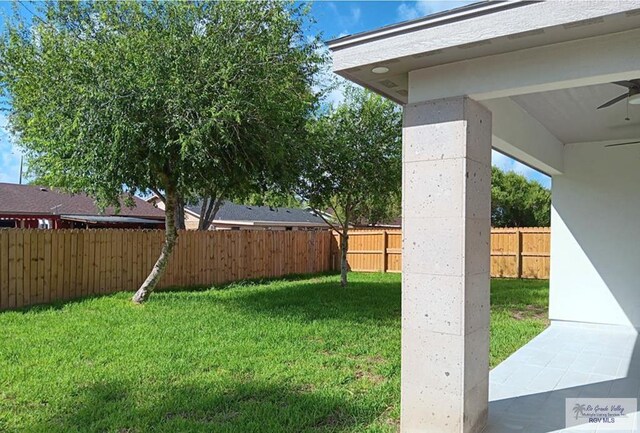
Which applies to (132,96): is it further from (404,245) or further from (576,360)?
(576,360)

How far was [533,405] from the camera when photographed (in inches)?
149

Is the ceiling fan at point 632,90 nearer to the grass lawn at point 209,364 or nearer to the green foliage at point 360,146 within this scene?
the grass lawn at point 209,364

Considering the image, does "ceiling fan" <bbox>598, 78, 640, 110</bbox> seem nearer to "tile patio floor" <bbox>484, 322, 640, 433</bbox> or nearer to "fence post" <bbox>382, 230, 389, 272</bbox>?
"tile patio floor" <bbox>484, 322, 640, 433</bbox>

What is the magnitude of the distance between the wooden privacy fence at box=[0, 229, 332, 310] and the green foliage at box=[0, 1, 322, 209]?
170 cm

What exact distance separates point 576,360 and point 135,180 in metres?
6.89

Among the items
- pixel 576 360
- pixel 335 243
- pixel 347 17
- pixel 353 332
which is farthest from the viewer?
pixel 335 243

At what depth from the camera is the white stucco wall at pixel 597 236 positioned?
6.52 metres

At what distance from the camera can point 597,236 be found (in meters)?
6.77

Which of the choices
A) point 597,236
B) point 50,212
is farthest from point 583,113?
point 50,212

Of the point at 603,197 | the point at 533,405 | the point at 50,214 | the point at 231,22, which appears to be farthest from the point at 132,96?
the point at 50,214

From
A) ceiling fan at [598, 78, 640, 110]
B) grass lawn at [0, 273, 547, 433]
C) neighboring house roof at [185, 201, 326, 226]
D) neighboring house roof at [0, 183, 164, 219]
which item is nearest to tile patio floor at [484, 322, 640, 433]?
grass lawn at [0, 273, 547, 433]

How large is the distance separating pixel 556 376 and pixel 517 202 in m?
22.4

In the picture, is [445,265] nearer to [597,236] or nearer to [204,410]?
[204,410]

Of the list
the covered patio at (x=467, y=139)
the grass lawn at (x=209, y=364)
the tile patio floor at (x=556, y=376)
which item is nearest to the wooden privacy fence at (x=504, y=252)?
the grass lawn at (x=209, y=364)
